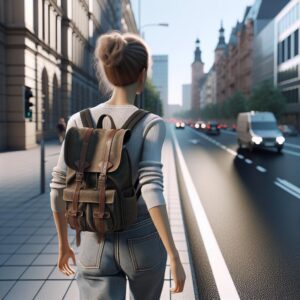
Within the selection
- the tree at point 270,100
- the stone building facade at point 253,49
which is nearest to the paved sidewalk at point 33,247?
the tree at point 270,100

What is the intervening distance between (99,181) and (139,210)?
0.30 metres

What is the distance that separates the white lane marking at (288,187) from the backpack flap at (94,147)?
9.18 meters

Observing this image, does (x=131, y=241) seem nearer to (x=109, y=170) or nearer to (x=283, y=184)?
(x=109, y=170)

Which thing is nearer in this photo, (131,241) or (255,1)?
(131,241)

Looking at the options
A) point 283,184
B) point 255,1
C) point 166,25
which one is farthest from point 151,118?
point 255,1

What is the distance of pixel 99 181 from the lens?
1.91m

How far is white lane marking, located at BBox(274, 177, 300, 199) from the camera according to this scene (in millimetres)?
10914

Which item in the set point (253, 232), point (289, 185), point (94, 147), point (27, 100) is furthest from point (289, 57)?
point (94, 147)

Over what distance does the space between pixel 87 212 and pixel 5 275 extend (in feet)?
10.5

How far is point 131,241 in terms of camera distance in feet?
6.78

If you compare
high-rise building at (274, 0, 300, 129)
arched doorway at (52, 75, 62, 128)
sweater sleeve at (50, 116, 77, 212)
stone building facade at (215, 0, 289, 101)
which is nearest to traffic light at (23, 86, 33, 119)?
sweater sleeve at (50, 116, 77, 212)

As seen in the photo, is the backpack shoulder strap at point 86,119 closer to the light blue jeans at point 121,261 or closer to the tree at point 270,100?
the light blue jeans at point 121,261

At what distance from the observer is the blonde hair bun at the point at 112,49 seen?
206cm

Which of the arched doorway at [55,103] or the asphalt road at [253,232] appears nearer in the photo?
the asphalt road at [253,232]
